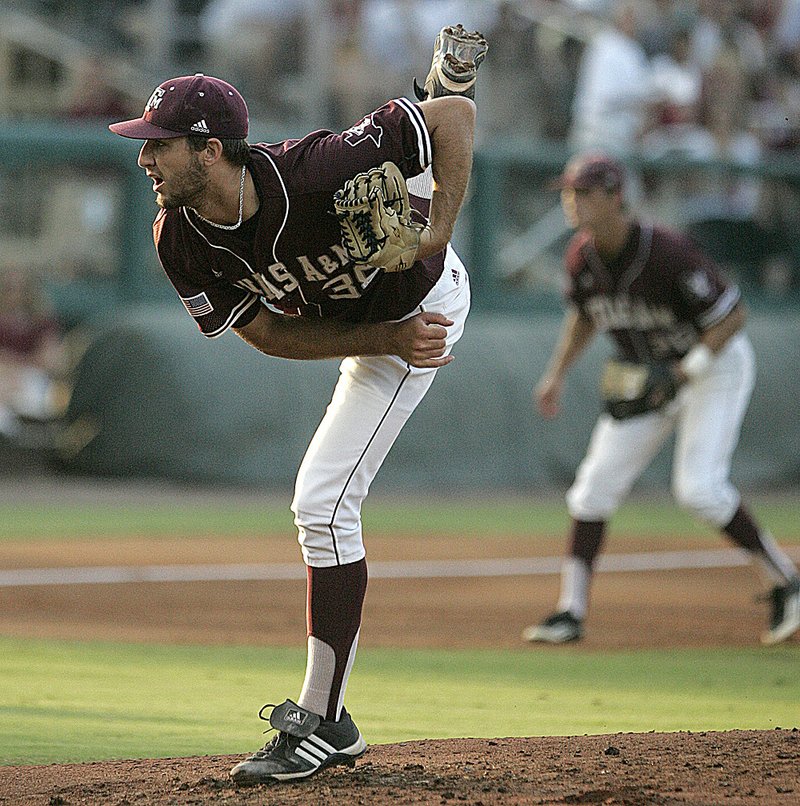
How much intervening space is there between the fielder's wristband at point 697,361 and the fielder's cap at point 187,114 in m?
3.59

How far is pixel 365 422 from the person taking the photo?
13.5 ft

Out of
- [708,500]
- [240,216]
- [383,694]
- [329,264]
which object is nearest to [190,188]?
[240,216]

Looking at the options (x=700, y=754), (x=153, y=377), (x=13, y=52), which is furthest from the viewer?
(x=13, y=52)

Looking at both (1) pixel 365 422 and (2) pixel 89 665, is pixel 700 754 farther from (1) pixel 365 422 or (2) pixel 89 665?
(2) pixel 89 665

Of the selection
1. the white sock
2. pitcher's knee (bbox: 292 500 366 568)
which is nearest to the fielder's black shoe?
pitcher's knee (bbox: 292 500 366 568)

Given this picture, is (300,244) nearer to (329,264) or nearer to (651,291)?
(329,264)

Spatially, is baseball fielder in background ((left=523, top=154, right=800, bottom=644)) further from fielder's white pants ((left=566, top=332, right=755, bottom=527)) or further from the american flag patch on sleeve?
the american flag patch on sleeve

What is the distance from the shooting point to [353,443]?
407 centimetres

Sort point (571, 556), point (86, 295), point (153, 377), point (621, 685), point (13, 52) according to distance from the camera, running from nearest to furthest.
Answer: point (621, 685), point (571, 556), point (153, 377), point (86, 295), point (13, 52)

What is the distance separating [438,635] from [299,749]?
2.92 m

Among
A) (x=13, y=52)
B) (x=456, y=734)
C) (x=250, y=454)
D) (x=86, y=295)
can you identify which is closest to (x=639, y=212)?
(x=250, y=454)

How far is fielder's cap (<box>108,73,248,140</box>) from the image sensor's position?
3.71 m

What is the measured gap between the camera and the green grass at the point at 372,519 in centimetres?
1037

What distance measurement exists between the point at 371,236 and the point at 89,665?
8.92 feet
